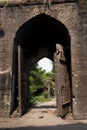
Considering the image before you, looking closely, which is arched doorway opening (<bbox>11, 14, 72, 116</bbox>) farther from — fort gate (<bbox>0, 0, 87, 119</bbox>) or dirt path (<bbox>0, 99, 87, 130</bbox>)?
dirt path (<bbox>0, 99, 87, 130</bbox>)

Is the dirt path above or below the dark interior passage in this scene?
below

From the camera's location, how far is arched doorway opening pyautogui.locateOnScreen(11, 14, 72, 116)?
9.48m

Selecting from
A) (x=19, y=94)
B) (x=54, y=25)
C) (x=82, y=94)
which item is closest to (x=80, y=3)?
(x=54, y=25)

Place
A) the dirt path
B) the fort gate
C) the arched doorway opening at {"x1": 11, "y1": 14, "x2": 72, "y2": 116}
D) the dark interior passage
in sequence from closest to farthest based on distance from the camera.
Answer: the dirt path → the fort gate → the arched doorway opening at {"x1": 11, "y1": 14, "x2": 72, "y2": 116} → the dark interior passage

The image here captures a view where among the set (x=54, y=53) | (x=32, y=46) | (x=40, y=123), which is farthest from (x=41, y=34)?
(x=40, y=123)

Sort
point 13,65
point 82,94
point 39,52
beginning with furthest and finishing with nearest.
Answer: point 39,52, point 13,65, point 82,94

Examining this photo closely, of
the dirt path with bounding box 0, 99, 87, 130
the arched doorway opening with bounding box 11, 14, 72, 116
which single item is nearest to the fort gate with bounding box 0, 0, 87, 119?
the arched doorway opening with bounding box 11, 14, 72, 116

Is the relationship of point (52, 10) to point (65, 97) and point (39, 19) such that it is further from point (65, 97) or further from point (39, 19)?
point (65, 97)

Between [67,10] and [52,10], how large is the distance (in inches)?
20.6

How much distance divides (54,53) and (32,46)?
3015 millimetres

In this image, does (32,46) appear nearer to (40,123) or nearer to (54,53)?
(54,53)

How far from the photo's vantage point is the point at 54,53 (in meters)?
9.34

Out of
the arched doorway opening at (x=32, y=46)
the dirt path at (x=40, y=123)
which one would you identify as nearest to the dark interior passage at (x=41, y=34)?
the arched doorway opening at (x=32, y=46)

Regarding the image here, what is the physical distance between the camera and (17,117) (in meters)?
8.97
